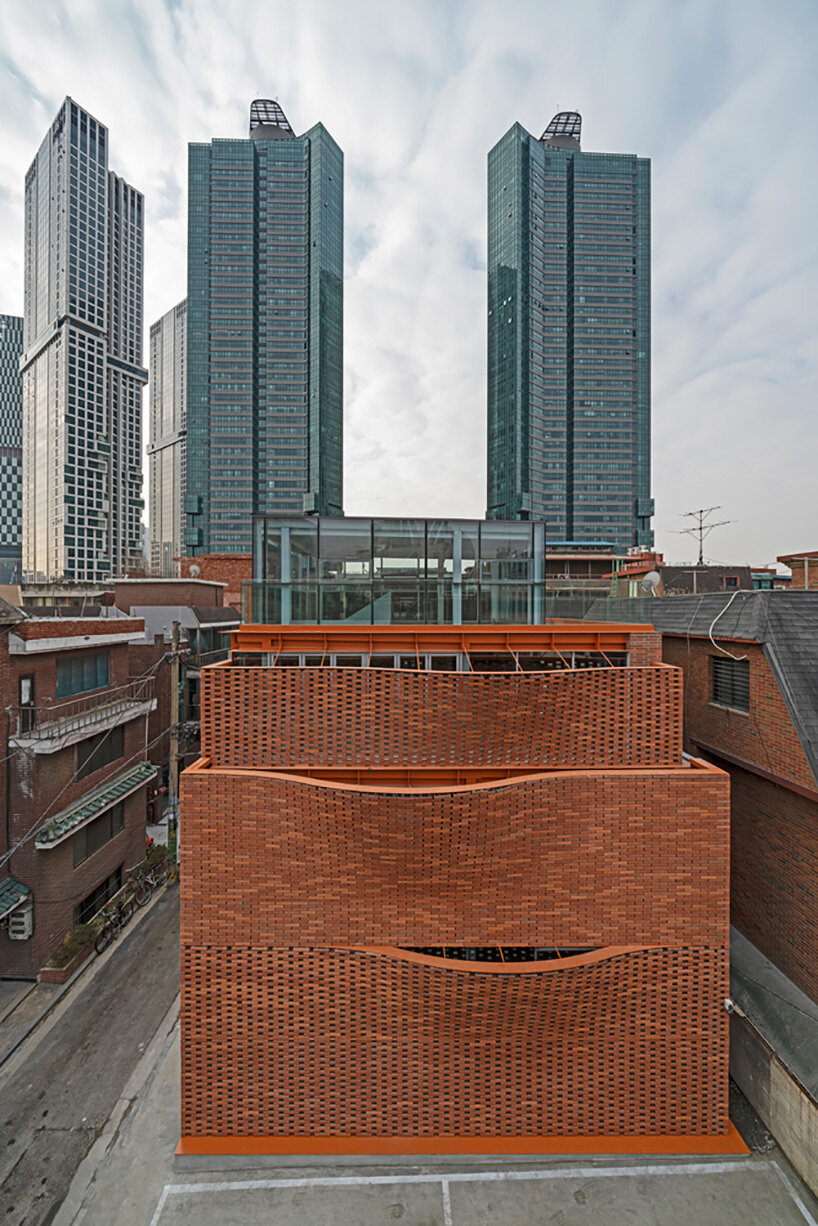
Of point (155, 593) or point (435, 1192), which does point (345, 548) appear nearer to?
point (435, 1192)

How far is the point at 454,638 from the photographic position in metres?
11.1

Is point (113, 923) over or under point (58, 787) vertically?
under

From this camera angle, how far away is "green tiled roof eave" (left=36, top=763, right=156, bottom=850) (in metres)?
13.9

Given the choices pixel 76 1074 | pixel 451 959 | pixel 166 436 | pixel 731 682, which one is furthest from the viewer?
pixel 166 436

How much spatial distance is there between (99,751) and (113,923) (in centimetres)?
529

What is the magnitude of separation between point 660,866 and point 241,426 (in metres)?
107

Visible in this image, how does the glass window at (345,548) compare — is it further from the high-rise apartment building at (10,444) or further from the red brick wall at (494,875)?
the high-rise apartment building at (10,444)

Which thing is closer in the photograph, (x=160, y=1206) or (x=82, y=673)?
(x=160, y=1206)

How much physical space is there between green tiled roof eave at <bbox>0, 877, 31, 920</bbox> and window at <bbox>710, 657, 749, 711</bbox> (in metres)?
19.3

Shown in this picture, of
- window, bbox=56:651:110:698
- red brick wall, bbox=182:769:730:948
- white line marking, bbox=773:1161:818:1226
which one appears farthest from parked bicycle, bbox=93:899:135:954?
white line marking, bbox=773:1161:818:1226

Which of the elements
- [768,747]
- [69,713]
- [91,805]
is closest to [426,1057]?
[768,747]

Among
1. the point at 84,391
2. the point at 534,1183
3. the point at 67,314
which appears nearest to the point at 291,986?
the point at 534,1183

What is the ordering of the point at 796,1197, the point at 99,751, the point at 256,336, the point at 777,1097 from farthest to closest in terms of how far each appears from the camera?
the point at 256,336, the point at 99,751, the point at 777,1097, the point at 796,1197

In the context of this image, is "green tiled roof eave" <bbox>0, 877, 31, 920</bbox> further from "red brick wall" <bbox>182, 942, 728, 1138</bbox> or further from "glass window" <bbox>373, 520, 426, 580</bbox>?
"glass window" <bbox>373, 520, 426, 580</bbox>
